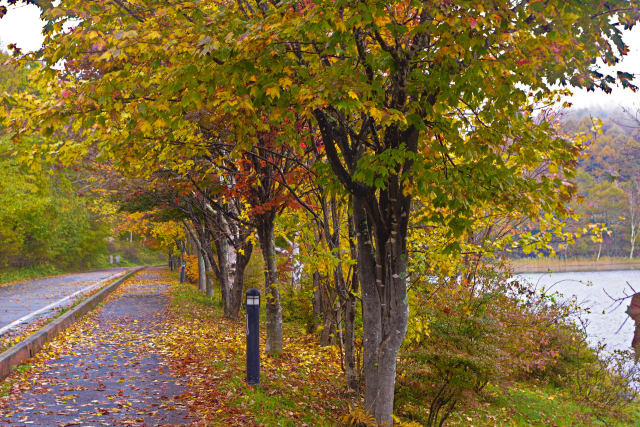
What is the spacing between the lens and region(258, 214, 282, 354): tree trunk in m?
9.99

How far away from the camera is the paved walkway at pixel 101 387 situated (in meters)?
5.88

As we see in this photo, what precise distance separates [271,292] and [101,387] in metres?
3.64


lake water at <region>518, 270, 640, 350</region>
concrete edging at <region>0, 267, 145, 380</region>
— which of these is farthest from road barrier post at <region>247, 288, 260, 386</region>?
lake water at <region>518, 270, 640, 350</region>

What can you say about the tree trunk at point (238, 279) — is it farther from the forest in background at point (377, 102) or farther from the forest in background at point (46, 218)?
the forest in background at point (377, 102)

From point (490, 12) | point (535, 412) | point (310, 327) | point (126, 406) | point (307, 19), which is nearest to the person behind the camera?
point (307, 19)

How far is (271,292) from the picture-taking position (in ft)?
32.8

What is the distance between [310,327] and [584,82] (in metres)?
11.0

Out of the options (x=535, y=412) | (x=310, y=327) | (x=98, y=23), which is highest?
(x=98, y=23)

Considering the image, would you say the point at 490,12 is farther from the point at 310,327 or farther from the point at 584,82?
the point at 310,327

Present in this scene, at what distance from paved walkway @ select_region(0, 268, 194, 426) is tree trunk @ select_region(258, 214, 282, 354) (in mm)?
2127

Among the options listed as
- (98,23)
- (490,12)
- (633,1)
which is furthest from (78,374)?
(633,1)

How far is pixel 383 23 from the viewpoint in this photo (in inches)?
168

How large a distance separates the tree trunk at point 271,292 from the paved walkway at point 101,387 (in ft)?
6.98

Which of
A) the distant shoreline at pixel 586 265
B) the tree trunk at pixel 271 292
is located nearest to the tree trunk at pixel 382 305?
the tree trunk at pixel 271 292
